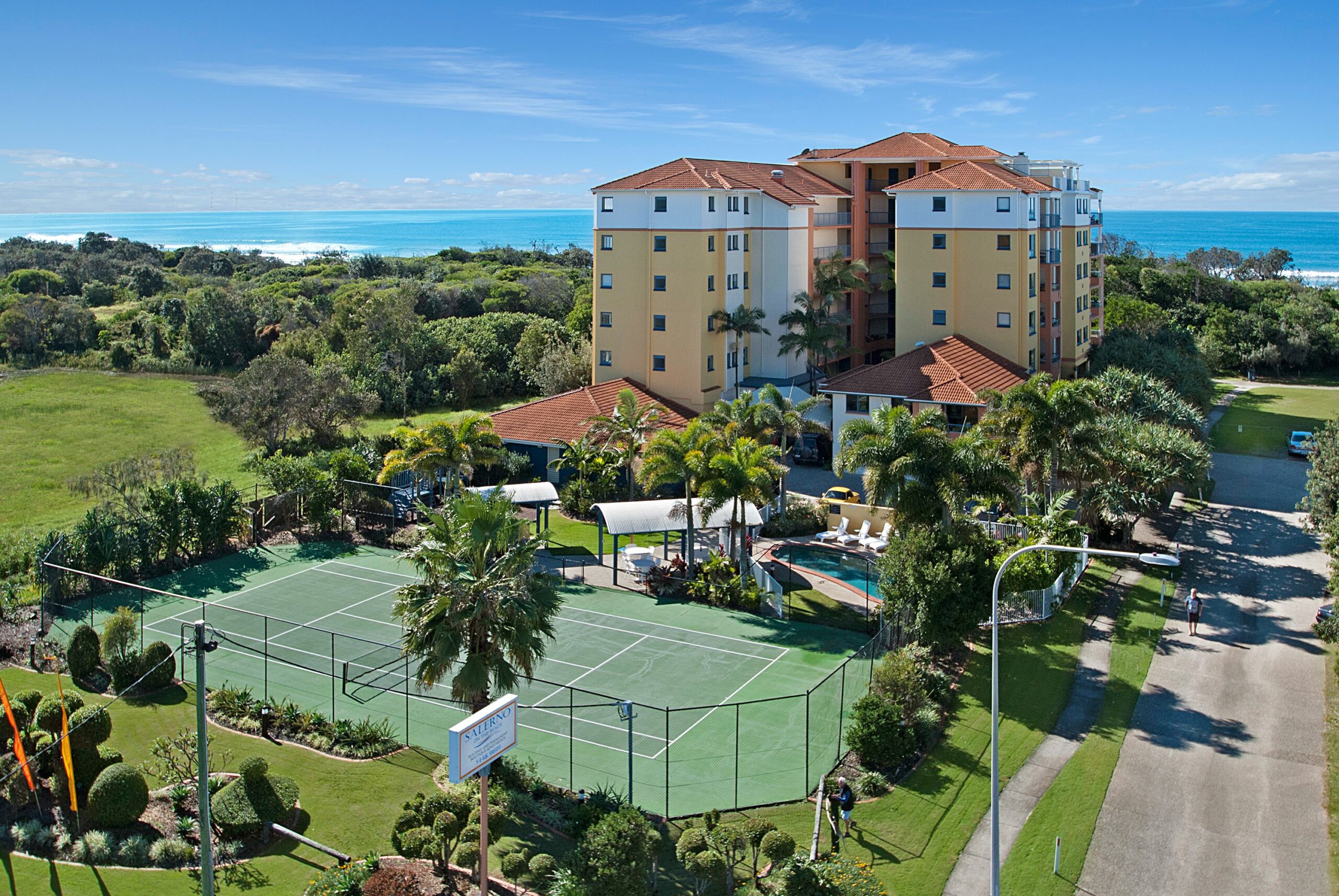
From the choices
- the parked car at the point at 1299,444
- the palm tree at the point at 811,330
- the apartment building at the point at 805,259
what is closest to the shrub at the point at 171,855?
the apartment building at the point at 805,259

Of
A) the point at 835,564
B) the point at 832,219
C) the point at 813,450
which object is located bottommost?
the point at 835,564

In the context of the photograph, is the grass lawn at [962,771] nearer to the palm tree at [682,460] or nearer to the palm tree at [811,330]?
the palm tree at [682,460]

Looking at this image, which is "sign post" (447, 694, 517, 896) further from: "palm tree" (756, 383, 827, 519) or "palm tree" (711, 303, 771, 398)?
"palm tree" (711, 303, 771, 398)

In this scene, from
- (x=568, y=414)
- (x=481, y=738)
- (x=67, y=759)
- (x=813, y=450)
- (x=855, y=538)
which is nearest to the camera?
(x=481, y=738)

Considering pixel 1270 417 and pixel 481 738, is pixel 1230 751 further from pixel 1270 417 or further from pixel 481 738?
pixel 1270 417

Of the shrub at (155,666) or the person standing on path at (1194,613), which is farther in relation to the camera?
the person standing on path at (1194,613)

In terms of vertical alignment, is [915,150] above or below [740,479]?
above

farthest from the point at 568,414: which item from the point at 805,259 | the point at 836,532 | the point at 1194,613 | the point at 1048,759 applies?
the point at 1048,759
